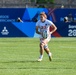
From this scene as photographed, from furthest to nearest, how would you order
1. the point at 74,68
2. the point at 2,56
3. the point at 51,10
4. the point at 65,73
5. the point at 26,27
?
the point at 51,10 → the point at 26,27 → the point at 2,56 → the point at 74,68 → the point at 65,73

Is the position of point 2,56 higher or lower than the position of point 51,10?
higher

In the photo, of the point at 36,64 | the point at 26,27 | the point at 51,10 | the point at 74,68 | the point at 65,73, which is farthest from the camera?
the point at 51,10

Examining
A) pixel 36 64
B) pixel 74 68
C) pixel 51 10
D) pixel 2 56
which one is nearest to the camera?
pixel 74 68

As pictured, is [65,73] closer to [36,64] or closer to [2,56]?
[36,64]

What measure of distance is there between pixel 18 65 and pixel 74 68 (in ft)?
6.99

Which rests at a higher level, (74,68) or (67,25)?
(74,68)

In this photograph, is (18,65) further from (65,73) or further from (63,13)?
(63,13)

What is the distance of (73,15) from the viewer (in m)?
46.9

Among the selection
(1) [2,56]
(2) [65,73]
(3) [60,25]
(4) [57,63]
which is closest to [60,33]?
(3) [60,25]

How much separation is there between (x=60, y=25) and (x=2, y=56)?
17.9m

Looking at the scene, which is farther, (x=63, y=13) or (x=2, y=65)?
(x=63, y=13)

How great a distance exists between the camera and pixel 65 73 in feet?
47.3

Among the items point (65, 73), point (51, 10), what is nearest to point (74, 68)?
point (65, 73)

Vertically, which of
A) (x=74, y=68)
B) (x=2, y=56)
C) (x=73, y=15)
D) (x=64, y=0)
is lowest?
(x=64, y=0)
